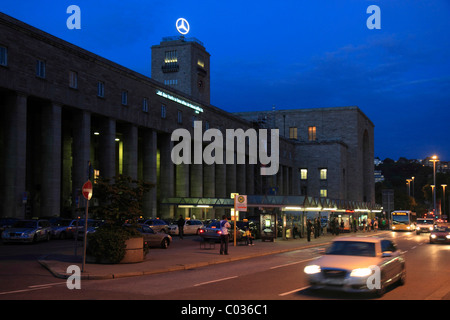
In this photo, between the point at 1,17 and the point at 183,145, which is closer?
the point at 1,17

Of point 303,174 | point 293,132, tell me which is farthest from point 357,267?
point 293,132

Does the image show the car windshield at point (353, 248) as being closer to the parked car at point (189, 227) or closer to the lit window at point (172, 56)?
the parked car at point (189, 227)

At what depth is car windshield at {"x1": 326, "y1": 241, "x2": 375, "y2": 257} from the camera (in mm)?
14105

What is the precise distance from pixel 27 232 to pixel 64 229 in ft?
17.7

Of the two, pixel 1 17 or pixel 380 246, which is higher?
pixel 1 17

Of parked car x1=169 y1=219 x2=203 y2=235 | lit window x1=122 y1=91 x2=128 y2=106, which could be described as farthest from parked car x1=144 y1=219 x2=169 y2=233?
lit window x1=122 y1=91 x2=128 y2=106

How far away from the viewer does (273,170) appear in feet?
328

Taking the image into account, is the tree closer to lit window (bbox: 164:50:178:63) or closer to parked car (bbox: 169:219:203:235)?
parked car (bbox: 169:219:203:235)

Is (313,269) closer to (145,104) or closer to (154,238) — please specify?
(154,238)

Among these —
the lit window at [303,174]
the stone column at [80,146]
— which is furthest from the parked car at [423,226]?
the lit window at [303,174]

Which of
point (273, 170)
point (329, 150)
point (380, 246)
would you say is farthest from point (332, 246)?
point (329, 150)

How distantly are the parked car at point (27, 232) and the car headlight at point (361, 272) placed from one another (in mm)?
25067

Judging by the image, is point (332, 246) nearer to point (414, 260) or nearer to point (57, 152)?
point (414, 260)
